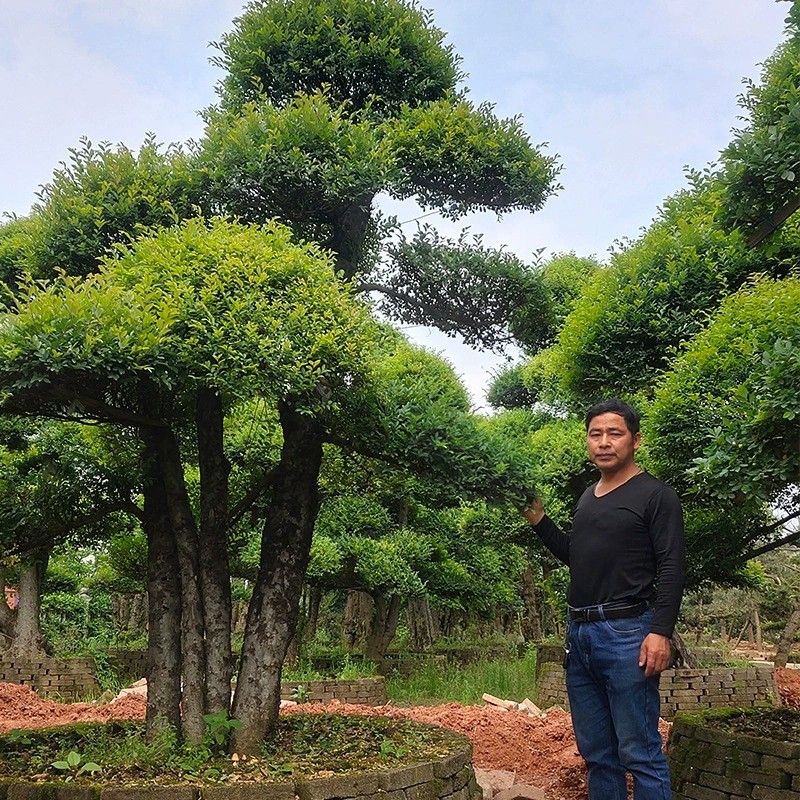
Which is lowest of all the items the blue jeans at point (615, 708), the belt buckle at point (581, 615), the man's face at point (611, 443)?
the blue jeans at point (615, 708)

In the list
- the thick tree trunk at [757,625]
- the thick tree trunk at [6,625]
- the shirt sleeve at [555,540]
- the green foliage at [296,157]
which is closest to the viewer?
the shirt sleeve at [555,540]

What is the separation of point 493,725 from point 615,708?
496 cm

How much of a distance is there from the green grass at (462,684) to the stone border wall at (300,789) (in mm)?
5990

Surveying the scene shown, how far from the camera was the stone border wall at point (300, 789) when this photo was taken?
3643 mm

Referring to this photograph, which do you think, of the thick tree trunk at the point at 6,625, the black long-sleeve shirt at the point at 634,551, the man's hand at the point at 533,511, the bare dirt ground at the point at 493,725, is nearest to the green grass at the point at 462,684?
the bare dirt ground at the point at 493,725

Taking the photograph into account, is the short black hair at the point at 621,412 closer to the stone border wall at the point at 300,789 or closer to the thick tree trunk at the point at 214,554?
the stone border wall at the point at 300,789

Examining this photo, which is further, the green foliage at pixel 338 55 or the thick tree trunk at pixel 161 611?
the green foliage at pixel 338 55

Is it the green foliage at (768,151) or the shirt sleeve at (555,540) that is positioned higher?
the green foliage at (768,151)

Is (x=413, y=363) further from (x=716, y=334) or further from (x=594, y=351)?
(x=716, y=334)

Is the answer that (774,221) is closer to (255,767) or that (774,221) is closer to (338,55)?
(338,55)

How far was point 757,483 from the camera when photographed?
3.90 metres

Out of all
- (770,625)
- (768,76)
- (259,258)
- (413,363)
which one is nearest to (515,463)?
(259,258)

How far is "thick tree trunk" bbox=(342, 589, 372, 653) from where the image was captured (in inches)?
607

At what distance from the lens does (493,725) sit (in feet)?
24.9
